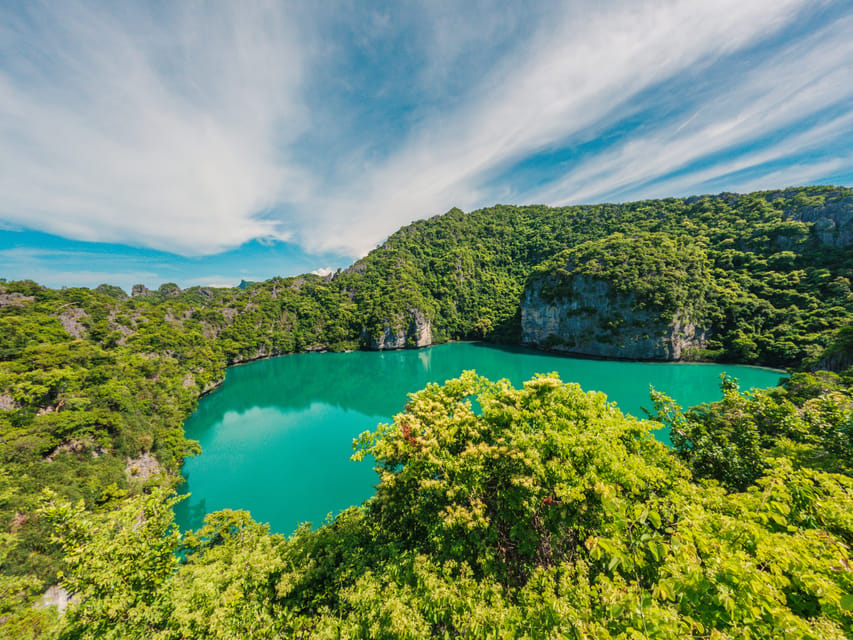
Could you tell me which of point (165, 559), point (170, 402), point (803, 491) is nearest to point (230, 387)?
point (170, 402)

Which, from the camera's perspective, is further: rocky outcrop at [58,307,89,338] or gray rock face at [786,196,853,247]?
gray rock face at [786,196,853,247]

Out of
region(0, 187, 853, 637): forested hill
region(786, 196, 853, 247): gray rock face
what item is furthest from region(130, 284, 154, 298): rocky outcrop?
region(786, 196, 853, 247): gray rock face

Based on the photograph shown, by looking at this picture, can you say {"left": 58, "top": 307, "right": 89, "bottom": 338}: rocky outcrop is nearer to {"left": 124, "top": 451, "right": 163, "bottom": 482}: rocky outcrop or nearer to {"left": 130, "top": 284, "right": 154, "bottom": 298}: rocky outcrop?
{"left": 124, "top": 451, "right": 163, "bottom": 482}: rocky outcrop

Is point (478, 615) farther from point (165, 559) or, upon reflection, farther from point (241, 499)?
point (241, 499)

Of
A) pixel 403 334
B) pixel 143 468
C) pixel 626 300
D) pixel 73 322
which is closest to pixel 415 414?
pixel 143 468

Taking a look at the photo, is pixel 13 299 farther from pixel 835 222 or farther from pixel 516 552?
pixel 835 222

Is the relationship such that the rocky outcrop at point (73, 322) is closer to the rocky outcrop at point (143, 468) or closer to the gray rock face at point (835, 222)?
the rocky outcrop at point (143, 468)

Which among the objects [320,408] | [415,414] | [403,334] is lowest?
[320,408]
